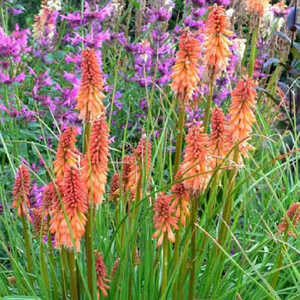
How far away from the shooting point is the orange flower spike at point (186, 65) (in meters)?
1.79

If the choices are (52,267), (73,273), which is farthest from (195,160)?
(52,267)

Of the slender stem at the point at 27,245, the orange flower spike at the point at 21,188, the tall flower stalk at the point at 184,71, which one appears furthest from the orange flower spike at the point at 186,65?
the slender stem at the point at 27,245

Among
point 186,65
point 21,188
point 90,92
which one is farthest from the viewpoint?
point 21,188

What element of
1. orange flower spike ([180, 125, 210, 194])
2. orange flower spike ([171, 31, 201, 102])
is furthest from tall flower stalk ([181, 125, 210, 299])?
orange flower spike ([171, 31, 201, 102])

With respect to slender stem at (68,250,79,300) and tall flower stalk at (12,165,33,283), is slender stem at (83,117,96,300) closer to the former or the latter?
slender stem at (68,250,79,300)

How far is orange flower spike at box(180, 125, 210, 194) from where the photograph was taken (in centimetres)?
172

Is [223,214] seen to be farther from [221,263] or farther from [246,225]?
[246,225]

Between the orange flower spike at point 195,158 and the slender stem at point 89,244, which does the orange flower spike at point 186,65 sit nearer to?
the orange flower spike at point 195,158

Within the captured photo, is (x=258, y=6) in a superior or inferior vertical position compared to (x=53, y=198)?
superior

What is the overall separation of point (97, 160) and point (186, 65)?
43 centimetres

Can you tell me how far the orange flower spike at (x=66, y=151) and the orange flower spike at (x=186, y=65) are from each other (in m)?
0.39

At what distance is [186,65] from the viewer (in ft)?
5.94

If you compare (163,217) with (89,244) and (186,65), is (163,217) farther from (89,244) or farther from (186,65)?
(186,65)

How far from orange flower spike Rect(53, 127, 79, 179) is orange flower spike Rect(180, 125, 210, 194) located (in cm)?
35
